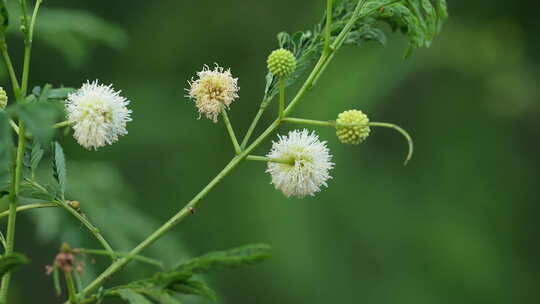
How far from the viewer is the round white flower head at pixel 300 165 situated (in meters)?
1.96

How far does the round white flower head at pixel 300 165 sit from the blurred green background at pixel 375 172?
3904 mm

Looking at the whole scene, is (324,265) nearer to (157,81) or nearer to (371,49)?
(371,49)

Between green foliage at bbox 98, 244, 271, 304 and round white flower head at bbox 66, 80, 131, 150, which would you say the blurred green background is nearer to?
round white flower head at bbox 66, 80, 131, 150

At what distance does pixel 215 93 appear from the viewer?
2010 mm

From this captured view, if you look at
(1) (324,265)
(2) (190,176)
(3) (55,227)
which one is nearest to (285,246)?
(1) (324,265)

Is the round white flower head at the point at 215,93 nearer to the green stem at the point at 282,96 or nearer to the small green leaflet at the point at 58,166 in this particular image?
the green stem at the point at 282,96

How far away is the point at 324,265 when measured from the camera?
6.62 meters

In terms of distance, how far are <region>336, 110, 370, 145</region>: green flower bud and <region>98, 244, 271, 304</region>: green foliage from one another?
0.56m

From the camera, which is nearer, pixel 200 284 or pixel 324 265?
pixel 200 284

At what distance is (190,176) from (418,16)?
5.51 m

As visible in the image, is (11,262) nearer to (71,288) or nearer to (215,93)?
(71,288)

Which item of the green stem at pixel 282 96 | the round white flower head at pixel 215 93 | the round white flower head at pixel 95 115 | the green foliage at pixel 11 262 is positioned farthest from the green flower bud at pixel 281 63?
the green foliage at pixel 11 262

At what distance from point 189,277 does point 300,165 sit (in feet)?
1.88

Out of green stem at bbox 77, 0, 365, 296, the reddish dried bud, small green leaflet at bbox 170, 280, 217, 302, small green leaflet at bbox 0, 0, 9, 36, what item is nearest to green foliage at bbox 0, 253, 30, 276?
the reddish dried bud
